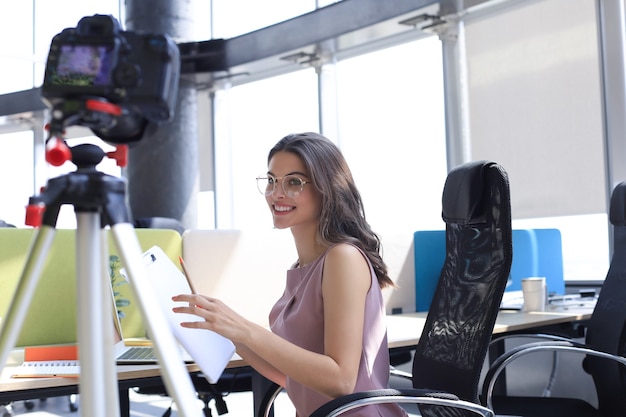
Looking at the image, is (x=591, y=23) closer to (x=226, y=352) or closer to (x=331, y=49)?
(x=331, y=49)

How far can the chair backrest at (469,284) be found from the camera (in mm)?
1938

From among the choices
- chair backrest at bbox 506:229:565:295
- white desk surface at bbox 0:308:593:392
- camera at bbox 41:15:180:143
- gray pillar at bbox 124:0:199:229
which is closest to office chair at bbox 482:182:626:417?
white desk surface at bbox 0:308:593:392

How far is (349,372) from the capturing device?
158 centimetres

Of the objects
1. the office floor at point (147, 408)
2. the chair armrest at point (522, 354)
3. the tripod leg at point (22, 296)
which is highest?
the tripod leg at point (22, 296)

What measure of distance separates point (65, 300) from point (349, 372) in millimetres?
1461

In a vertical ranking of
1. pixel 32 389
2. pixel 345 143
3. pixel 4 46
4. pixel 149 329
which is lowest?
pixel 32 389

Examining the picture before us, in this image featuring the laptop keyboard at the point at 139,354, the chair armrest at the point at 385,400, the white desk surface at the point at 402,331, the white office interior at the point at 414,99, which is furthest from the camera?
the white office interior at the point at 414,99

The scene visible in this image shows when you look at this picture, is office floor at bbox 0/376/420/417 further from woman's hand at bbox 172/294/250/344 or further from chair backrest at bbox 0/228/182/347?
woman's hand at bbox 172/294/250/344

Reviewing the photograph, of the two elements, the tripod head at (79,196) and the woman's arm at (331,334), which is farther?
the woman's arm at (331,334)

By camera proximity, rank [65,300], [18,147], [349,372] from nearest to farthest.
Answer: [349,372] < [65,300] < [18,147]

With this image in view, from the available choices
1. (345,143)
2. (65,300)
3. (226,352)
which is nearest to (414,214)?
(345,143)

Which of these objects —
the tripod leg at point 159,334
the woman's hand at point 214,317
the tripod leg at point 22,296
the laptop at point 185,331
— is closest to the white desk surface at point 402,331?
the laptop at point 185,331

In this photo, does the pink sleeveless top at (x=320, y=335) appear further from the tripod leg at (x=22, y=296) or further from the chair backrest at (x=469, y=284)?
the tripod leg at (x=22, y=296)

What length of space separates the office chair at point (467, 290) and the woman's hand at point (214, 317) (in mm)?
685
